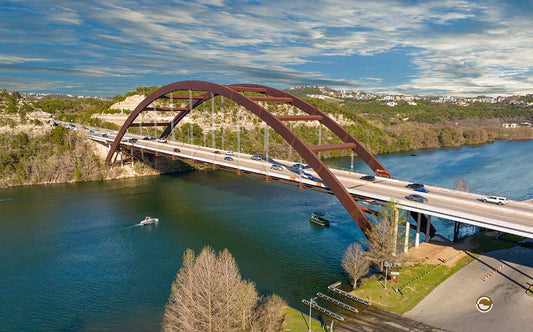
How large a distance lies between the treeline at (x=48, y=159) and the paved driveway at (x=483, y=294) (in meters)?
60.4

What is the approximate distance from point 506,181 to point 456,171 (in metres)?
10.1

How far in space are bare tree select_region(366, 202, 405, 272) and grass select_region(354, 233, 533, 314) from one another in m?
1.49

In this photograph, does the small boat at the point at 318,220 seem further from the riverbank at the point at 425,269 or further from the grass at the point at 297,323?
the grass at the point at 297,323

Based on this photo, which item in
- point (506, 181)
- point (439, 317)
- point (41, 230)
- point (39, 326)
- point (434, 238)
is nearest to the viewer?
point (439, 317)

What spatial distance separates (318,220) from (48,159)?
5204 centimetres

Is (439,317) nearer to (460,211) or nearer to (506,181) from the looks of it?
(460,211)

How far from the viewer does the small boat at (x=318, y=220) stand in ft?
129

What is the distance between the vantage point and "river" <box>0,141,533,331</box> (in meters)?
25.1

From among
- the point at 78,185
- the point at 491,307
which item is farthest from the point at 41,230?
the point at 491,307

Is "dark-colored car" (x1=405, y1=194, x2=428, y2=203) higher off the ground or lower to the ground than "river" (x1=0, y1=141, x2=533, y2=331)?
higher

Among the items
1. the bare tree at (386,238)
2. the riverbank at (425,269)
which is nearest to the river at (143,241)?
the bare tree at (386,238)

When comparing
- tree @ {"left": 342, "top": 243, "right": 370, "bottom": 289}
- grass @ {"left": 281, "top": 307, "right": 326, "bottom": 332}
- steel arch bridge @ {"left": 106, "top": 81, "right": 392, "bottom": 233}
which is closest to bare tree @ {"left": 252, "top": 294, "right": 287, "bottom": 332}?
grass @ {"left": 281, "top": 307, "right": 326, "bottom": 332}

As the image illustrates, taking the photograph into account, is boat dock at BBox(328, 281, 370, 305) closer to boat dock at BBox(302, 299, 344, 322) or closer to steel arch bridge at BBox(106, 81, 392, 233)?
boat dock at BBox(302, 299, 344, 322)

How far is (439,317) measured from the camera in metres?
20.9
